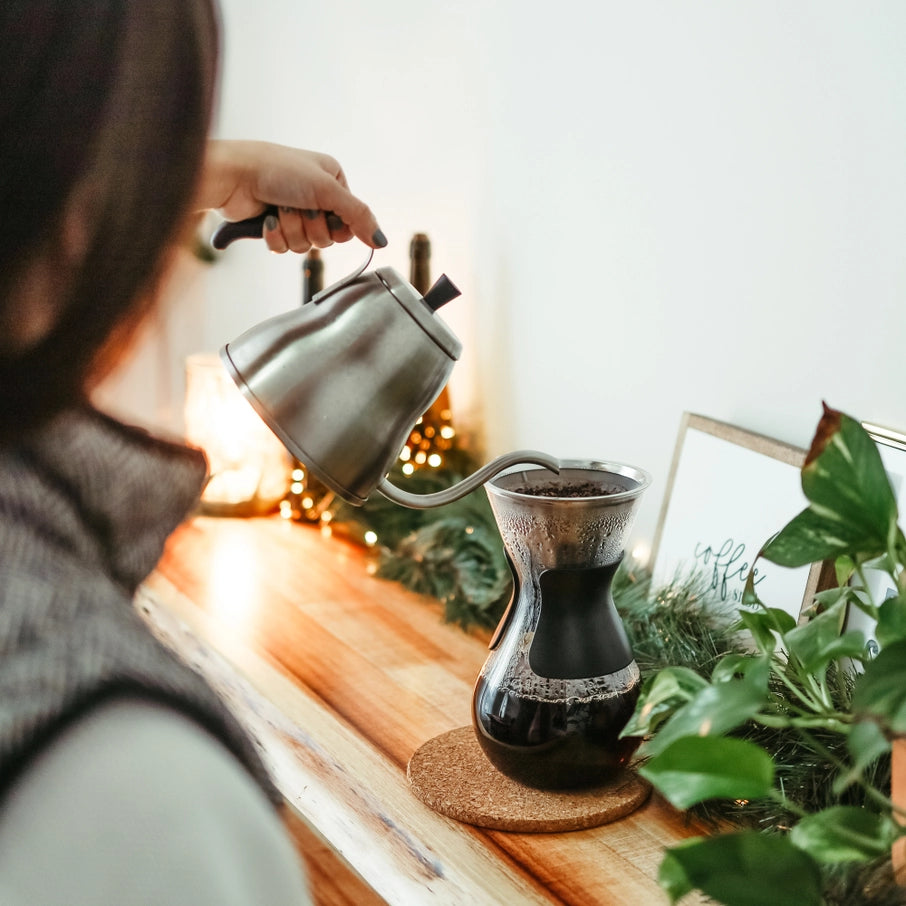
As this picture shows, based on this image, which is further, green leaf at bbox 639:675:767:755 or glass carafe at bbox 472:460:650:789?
glass carafe at bbox 472:460:650:789

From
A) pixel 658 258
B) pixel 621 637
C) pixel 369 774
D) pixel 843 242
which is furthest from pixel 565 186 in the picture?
pixel 369 774

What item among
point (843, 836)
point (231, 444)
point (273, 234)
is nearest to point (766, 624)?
point (843, 836)

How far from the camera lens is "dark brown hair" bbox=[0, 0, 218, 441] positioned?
1.13ft

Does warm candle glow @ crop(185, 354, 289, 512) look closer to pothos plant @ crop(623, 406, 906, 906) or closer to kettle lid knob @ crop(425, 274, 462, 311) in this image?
kettle lid knob @ crop(425, 274, 462, 311)

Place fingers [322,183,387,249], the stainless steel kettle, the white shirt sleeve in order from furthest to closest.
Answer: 1. fingers [322,183,387,249]
2. the stainless steel kettle
3. the white shirt sleeve

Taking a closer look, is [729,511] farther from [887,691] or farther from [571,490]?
[887,691]

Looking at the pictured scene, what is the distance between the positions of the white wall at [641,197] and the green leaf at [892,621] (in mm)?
390

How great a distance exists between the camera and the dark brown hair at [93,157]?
1.13 ft

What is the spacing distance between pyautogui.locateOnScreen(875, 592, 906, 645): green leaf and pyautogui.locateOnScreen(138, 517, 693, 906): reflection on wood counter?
0.89 feet

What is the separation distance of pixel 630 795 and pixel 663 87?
67cm

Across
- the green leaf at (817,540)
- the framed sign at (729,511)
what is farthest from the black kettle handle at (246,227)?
the green leaf at (817,540)

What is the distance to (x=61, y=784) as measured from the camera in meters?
0.31

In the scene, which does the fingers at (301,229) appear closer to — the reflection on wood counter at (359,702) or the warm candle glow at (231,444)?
the reflection on wood counter at (359,702)

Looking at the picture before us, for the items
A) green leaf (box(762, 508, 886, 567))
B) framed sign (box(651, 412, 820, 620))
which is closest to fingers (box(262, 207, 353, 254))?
framed sign (box(651, 412, 820, 620))
